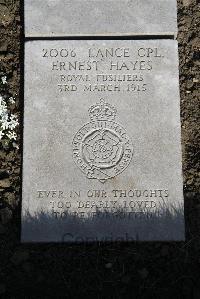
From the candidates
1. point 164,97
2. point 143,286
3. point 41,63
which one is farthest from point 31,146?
point 143,286

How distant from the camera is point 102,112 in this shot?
11.3 ft

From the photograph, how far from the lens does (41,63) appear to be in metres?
3.47

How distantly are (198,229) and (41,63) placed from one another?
5.89 feet

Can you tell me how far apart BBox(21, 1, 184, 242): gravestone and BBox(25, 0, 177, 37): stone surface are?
91 mm

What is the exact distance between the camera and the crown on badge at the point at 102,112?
11.2 ft

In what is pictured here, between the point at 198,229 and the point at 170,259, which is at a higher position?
the point at 198,229

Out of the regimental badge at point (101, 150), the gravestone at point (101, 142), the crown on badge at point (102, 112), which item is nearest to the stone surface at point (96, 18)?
the gravestone at point (101, 142)

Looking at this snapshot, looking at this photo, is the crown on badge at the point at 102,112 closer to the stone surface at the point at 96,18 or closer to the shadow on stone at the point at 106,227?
the stone surface at the point at 96,18

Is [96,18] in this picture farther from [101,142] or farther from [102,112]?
[101,142]

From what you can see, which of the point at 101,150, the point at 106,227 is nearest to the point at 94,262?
the point at 106,227

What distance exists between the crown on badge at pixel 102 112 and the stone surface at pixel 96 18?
0.58 m

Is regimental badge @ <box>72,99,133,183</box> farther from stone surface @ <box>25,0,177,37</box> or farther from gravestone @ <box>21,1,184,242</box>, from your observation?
stone surface @ <box>25,0,177,37</box>

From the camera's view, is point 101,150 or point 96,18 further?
point 96,18

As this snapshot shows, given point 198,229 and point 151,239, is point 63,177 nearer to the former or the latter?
point 151,239
